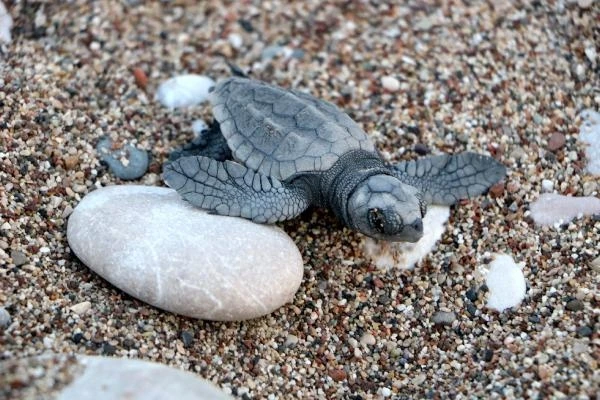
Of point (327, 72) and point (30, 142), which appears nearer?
point (30, 142)

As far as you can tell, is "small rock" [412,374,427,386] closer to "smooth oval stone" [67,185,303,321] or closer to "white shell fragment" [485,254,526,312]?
"white shell fragment" [485,254,526,312]

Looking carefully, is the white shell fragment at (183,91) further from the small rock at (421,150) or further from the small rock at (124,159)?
the small rock at (421,150)

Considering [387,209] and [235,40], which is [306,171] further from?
[235,40]

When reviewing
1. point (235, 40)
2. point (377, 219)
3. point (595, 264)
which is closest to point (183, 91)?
point (235, 40)

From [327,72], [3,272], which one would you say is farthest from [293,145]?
[3,272]

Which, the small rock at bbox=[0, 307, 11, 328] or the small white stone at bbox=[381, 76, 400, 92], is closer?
the small rock at bbox=[0, 307, 11, 328]

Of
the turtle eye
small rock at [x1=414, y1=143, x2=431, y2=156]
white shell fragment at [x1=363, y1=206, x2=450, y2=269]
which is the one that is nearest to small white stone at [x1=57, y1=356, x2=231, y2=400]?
the turtle eye

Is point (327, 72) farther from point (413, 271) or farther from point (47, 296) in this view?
point (47, 296)
